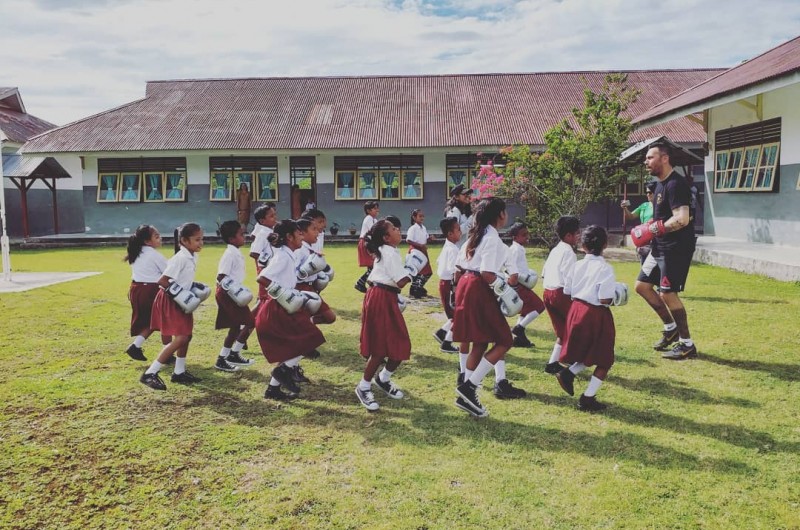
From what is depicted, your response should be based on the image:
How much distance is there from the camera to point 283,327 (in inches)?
181

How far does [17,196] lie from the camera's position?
22.0 meters

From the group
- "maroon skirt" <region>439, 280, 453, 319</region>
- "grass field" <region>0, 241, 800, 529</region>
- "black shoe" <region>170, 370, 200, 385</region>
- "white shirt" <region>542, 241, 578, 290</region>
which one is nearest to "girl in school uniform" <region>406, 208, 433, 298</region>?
"maroon skirt" <region>439, 280, 453, 319</region>

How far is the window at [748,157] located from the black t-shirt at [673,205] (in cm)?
831

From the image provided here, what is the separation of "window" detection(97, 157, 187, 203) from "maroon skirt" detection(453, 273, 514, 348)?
18050 mm

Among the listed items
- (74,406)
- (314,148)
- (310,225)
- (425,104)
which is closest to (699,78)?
(425,104)

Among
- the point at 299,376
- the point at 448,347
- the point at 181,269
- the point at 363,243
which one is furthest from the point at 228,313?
the point at 363,243

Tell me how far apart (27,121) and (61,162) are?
6187mm

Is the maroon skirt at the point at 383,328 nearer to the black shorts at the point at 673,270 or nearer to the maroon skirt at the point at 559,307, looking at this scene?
the maroon skirt at the point at 559,307

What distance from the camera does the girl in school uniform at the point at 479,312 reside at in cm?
427

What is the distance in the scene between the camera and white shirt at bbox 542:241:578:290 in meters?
5.07

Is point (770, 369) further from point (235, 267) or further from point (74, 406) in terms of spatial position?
point (74, 406)

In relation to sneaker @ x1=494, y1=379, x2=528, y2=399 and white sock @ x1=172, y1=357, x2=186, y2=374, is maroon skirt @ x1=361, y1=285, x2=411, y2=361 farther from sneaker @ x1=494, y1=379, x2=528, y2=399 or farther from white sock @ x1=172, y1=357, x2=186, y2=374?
white sock @ x1=172, y1=357, x2=186, y2=374

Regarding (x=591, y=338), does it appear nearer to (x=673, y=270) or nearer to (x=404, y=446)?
(x=404, y=446)

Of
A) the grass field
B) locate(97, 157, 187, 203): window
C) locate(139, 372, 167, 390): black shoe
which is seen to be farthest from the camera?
locate(97, 157, 187, 203): window
